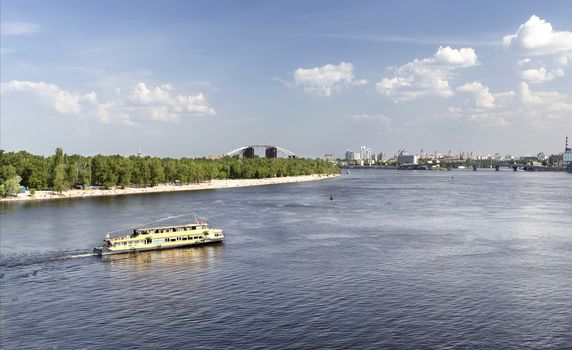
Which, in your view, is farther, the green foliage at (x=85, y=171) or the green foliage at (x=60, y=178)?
the green foliage at (x=85, y=171)

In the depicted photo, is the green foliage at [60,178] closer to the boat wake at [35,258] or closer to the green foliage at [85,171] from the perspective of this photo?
the green foliage at [85,171]

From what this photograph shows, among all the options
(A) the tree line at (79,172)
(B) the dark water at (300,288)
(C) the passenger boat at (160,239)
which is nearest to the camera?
(B) the dark water at (300,288)

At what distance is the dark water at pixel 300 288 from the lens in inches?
1298

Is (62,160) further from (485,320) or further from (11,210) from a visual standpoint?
(485,320)

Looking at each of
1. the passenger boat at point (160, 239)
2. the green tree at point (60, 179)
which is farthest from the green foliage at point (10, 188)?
the passenger boat at point (160, 239)

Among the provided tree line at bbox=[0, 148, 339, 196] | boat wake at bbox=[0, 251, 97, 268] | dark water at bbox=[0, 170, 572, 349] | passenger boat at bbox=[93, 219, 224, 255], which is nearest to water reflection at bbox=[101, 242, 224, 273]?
dark water at bbox=[0, 170, 572, 349]

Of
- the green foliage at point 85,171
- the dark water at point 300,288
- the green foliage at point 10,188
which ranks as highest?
the green foliage at point 85,171

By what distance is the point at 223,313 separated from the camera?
3709 centimetres

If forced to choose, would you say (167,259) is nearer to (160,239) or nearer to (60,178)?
(160,239)

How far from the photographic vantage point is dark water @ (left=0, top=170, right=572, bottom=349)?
33.0 m

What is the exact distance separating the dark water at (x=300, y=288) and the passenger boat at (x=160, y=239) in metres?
1.98

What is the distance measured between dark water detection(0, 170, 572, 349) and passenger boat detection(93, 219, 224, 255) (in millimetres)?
1983

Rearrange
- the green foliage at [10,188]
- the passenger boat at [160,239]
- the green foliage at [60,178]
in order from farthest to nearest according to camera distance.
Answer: the green foliage at [60,178], the green foliage at [10,188], the passenger boat at [160,239]

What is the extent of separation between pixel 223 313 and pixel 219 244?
28340 millimetres
